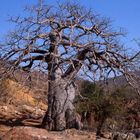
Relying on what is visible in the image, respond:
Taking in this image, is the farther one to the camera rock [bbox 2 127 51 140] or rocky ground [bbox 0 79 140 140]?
rocky ground [bbox 0 79 140 140]

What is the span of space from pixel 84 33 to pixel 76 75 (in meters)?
1.40

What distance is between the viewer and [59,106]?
12.9 metres

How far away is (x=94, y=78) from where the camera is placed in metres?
12.9

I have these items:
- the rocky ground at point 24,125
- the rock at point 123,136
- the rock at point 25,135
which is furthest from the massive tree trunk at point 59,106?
the rock at point 25,135

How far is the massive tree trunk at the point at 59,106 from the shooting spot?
12727mm

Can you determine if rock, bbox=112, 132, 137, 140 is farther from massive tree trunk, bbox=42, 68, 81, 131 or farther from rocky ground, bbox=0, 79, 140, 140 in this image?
massive tree trunk, bbox=42, 68, 81, 131

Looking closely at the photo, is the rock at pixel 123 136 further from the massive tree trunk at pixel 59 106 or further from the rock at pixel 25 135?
the rock at pixel 25 135

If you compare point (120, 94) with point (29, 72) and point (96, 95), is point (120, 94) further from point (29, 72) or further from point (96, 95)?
point (29, 72)

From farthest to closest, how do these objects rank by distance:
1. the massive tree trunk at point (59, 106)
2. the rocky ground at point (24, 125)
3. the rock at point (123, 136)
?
the massive tree trunk at point (59, 106)
the rock at point (123, 136)
the rocky ground at point (24, 125)

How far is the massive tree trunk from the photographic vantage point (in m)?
12.7

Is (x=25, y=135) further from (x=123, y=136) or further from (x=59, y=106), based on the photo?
(x=59, y=106)

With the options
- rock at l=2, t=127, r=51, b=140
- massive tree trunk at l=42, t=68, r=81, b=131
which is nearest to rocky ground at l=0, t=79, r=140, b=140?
rock at l=2, t=127, r=51, b=140

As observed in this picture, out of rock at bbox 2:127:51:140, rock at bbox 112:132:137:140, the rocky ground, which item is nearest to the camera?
rock at bbox 2:127:51:140

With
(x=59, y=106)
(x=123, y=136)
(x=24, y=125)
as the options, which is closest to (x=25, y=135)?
(x=123, y=136)
